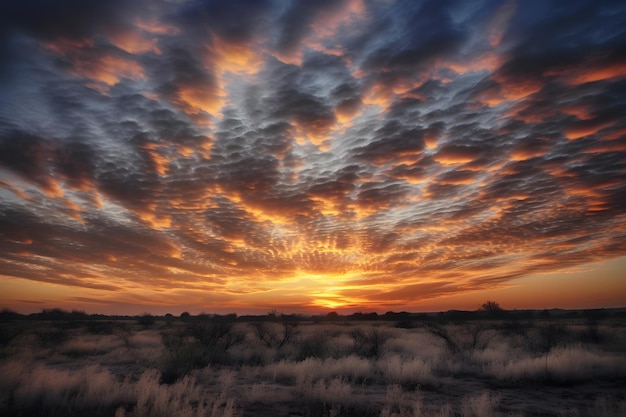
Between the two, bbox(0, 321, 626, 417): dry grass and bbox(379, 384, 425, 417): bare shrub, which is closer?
bbox(0, 321, 626, 417): dry grass

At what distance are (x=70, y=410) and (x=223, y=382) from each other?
5.71 metres

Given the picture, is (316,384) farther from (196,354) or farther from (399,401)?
(196,354)

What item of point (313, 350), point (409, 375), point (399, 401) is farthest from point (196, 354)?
point (399, 401)

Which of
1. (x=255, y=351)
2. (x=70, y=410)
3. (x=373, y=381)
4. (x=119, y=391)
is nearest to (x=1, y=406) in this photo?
(x=70, y=410)

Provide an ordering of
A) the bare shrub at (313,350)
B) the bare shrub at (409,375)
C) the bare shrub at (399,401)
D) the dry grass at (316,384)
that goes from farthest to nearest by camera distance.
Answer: the bare shrub at (313,350), the bare shrub at (409,375), the bare shrub at (399,401), the dry grass at (316,384)

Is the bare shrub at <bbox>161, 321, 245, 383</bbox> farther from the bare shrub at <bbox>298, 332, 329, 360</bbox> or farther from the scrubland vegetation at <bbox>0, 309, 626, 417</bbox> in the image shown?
the bare shrub at <bbox>298, 332, 329, 360</bbox>

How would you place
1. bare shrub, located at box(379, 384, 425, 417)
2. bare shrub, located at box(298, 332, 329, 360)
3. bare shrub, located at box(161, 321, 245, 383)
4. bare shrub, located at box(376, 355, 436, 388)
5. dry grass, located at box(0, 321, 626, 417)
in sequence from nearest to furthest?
dry grass, located at box(0, 321, 626, 417), bare shrub, located at box(379, 384, 425, 417), bare shrub, located at box(376, 355, 436, 388), bare shrub, located at box(161, 321, 245, 383), bare shrub, located at box(298, 332, 329, 360)

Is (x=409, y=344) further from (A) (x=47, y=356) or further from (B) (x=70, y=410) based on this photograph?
(A) (x=47, y=356)

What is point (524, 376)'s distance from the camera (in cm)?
1365

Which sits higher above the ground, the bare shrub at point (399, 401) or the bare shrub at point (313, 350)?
the bare shrub at point (313, 350)

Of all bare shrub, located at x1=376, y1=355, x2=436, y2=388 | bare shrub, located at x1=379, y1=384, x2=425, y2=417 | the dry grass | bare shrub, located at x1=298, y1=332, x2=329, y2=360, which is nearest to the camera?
the dry grass

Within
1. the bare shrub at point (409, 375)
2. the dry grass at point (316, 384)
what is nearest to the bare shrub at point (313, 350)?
the dry grass at point (316, 384)

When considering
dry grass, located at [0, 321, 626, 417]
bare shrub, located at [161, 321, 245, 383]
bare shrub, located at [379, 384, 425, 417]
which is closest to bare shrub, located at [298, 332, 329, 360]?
dry grass, located at [0, 321, 626, 417]

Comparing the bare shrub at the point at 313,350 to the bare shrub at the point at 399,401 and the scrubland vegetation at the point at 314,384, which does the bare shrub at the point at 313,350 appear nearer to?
the scrubland vegetation at the point at 314,384
